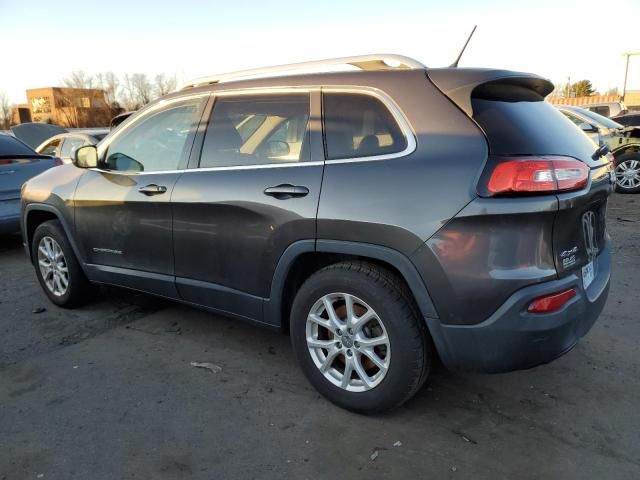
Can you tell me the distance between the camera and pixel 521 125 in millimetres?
2477

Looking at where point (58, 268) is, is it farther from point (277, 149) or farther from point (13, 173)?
point (13, 173)

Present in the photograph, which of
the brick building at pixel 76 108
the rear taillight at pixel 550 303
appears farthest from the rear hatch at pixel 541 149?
the brick building at pixel 76 108

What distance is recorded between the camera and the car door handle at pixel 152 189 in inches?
137

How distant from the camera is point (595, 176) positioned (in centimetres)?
266

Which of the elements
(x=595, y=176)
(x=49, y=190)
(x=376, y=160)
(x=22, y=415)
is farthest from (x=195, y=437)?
(x=49, y=190)

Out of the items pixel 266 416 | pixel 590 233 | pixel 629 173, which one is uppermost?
pixel 590 233

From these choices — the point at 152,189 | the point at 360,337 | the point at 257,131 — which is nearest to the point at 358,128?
the point at 257,131

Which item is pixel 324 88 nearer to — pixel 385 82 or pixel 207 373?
pixel 385 82

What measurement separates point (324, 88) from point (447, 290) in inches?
52.1

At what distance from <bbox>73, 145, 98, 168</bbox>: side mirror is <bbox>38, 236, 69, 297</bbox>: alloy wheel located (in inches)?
32.7

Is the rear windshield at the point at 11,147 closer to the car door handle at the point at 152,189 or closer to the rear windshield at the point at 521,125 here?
the car door handle at the point at 152,189

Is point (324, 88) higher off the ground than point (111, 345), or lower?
higher

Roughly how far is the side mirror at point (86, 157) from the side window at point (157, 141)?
0.31ft

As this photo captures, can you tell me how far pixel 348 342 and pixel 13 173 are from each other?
572cm
